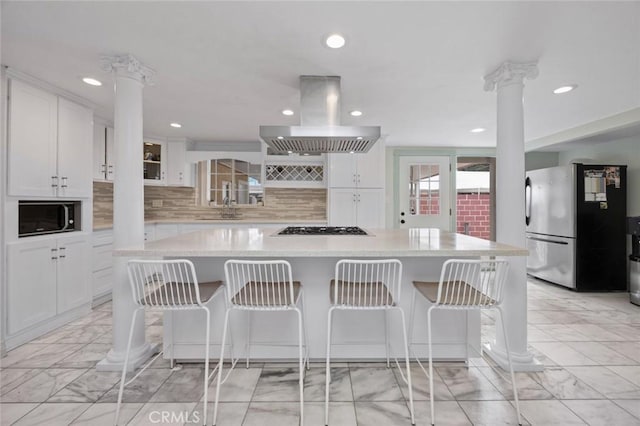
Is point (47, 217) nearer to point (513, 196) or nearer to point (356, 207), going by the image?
point (356, 207)

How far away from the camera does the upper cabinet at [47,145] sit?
2418 millimetres

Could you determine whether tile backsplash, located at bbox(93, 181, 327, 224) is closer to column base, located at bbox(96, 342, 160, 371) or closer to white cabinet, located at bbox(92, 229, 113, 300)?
white cabinet, located at bbox(92, 229, 113, 300)

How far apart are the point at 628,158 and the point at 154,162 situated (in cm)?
674

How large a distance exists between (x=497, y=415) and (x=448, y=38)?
228cm

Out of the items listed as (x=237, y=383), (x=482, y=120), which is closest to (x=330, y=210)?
(x=482, y=120)

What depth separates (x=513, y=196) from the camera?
2.29 metres

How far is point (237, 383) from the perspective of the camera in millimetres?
2008

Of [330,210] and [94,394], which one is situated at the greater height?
[330,210]

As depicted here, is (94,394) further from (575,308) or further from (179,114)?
(575,308)

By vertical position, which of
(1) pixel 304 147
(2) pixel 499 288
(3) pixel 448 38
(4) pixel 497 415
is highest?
(3) pixel 448 38

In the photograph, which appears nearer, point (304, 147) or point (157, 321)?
point (304, 147)

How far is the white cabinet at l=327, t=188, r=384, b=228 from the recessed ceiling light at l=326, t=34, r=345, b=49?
2.62m

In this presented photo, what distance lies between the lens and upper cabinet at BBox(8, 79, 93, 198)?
2.42 meters

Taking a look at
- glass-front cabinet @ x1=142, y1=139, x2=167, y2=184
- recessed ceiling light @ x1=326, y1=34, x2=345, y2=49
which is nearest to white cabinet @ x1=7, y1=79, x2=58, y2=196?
glass-front cabinet @ x1=142, y1=139, x2=167, y2=184
